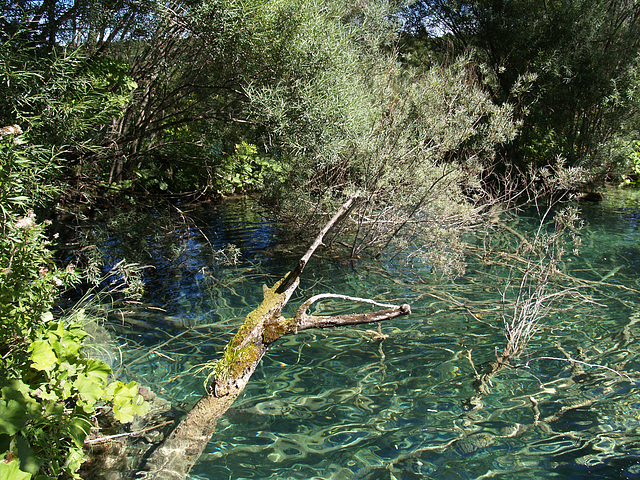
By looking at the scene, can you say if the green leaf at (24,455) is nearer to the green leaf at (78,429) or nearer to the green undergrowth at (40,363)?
the green undergrowth at (40,363)

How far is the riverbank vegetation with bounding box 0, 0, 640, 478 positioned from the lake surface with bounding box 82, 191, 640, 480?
0.96 metres

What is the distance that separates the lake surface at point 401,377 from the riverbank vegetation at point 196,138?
96cm

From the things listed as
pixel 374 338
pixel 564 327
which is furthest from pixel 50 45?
pixel 564 327

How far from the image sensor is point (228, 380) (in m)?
3.90

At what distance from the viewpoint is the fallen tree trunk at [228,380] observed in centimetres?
362

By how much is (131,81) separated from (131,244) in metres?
2.85

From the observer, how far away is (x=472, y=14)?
1745 centimetres

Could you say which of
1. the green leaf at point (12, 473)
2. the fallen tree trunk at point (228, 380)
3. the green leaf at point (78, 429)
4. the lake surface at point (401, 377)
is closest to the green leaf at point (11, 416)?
the green leaf at point (12, 473)

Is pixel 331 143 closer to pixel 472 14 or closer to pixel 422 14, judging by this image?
pixel 472 14

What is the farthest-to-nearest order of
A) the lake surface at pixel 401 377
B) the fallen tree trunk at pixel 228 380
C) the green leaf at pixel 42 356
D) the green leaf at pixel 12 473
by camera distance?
the lake surface at pixel 401 377 < the fallen tree trunk at pixel 228 380 < the green leaf at pixel 42 356 < the green leaf at pixel 12 473

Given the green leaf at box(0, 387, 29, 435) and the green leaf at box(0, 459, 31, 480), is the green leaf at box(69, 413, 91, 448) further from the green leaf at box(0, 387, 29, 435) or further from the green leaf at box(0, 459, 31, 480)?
the green leaf at box(0, 459, 31, 480)

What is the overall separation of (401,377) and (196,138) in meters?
6.63

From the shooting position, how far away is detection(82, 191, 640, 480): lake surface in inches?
150

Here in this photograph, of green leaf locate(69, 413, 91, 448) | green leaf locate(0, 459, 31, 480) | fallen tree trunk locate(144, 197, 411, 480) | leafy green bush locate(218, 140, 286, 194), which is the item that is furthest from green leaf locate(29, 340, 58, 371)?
leafy green bush locate(218, 140, 286, 194)
